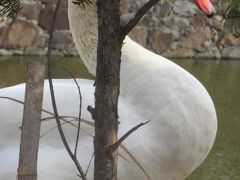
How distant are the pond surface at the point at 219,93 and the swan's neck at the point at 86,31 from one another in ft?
0.35

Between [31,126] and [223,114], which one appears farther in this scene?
[223,114]

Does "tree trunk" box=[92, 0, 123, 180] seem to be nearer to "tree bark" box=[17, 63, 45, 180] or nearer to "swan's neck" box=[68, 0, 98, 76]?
"tree bark" box=[17, 63, 45, 180]

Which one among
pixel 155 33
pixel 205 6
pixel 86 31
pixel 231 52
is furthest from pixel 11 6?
pixel 231 52

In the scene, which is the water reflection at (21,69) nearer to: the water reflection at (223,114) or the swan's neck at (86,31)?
the water reflection at (223,114)

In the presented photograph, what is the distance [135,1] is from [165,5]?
43cm

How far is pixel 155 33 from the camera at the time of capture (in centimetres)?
681

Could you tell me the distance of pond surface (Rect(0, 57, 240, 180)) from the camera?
10.4 feet

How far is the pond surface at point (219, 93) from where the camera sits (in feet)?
10.4

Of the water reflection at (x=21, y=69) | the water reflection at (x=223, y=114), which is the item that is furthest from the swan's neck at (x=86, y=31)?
the water reflection at (x=21, y=69)

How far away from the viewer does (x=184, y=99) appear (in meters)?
1.69

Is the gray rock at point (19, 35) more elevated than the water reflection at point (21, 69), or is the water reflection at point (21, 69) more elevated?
the gray rock at point (19, 35)

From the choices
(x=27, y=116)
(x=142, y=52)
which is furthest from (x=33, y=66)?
(x=142, y=52)

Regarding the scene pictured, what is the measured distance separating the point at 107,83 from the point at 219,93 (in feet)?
13.3

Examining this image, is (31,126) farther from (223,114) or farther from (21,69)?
(21,69)
